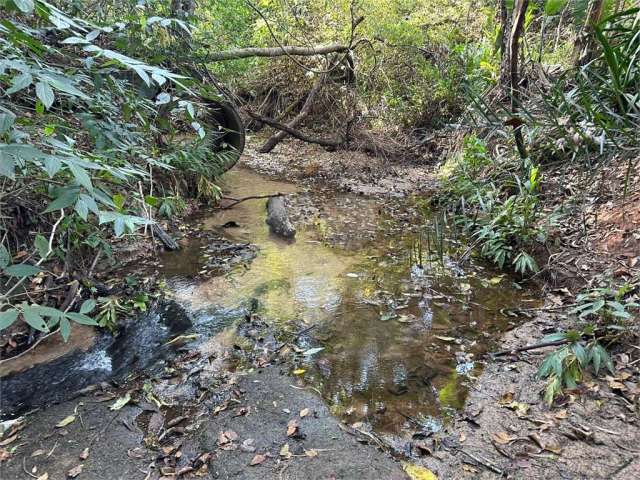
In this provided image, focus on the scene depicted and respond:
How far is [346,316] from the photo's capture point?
3.64 metres

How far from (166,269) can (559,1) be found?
18.1 feet

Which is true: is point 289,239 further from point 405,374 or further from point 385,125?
point 385,125

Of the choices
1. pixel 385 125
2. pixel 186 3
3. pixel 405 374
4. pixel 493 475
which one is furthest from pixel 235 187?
pixel 493 475

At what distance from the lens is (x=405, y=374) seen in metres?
2.91

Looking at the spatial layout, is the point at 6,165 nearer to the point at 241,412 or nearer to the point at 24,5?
the point at 24,5

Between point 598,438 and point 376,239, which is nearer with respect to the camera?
point 598,438

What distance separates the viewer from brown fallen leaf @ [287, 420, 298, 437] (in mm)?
2383

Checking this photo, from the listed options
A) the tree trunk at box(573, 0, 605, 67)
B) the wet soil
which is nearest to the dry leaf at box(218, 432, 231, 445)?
the wet soil

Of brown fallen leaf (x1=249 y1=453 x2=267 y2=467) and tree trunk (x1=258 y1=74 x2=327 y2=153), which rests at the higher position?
tree trunk (x1=258 y1=74 x2=327 y2=153)

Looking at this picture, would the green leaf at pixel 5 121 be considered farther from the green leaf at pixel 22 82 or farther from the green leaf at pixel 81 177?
the green leaf at pixel 81 177

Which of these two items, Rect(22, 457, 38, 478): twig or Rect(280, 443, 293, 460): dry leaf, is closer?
Rect(22, 457, 38, 478): twig

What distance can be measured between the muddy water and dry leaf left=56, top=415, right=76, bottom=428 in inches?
53.9

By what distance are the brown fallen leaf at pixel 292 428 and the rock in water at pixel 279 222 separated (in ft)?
10.1

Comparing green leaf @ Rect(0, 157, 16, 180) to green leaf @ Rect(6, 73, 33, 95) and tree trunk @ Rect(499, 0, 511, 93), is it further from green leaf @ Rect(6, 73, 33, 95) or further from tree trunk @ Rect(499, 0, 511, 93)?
tree trunk @ Rect(499, 0, 511, 93)
